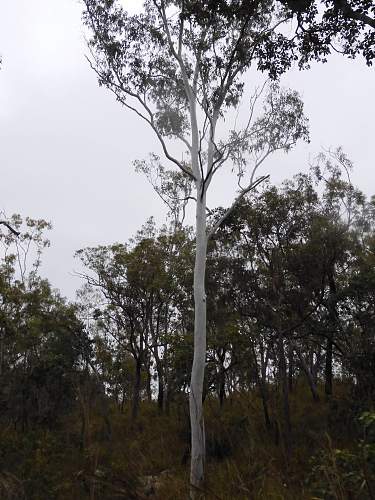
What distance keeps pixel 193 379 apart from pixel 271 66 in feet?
22.9

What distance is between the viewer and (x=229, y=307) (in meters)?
15.7

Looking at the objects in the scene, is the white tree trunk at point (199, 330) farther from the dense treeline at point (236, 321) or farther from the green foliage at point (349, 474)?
the green foliage at point (349, 474)

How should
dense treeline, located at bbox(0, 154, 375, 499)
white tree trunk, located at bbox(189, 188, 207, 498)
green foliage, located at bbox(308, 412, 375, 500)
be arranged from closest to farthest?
green foliage, located at bbox(308, 412, 375, 500) < white tree trunk, located at bbox(189, 188, 207, 498) < dense treeline, located at bbox(0, 154, 375, 499)

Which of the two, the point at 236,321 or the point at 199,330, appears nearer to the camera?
the point at 199,330

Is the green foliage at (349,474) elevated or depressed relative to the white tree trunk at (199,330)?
depressed

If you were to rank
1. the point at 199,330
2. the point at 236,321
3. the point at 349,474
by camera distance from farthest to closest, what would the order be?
the point at 236,321 < the point at 199,330 < the point at 349,474

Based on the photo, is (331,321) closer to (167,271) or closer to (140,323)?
(167,271)

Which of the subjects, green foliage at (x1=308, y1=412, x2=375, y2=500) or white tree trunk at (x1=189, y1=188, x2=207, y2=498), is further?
white tree trunk at (x1=189, y1=188, x2=207, y2=498)

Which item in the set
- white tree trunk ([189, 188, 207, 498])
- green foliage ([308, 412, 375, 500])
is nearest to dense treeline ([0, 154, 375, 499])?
white tree trunk ([189, 188, 207, 498])

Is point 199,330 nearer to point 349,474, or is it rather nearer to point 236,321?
point 236,321

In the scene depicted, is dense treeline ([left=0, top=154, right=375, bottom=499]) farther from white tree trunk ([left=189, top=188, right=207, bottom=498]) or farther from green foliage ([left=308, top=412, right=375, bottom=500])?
green foliage ([left=308, top=412, right=375, bottom=500])

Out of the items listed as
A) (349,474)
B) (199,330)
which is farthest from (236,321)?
(349,474)

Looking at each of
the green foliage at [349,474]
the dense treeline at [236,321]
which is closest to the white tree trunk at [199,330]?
the dense treeline at [236,321]

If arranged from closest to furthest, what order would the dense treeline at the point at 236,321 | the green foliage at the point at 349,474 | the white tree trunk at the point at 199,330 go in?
the green foliage at the point at 349,474 → the white tree trunk at the point at 199,330 → the dense treeline at the point at 236,321
